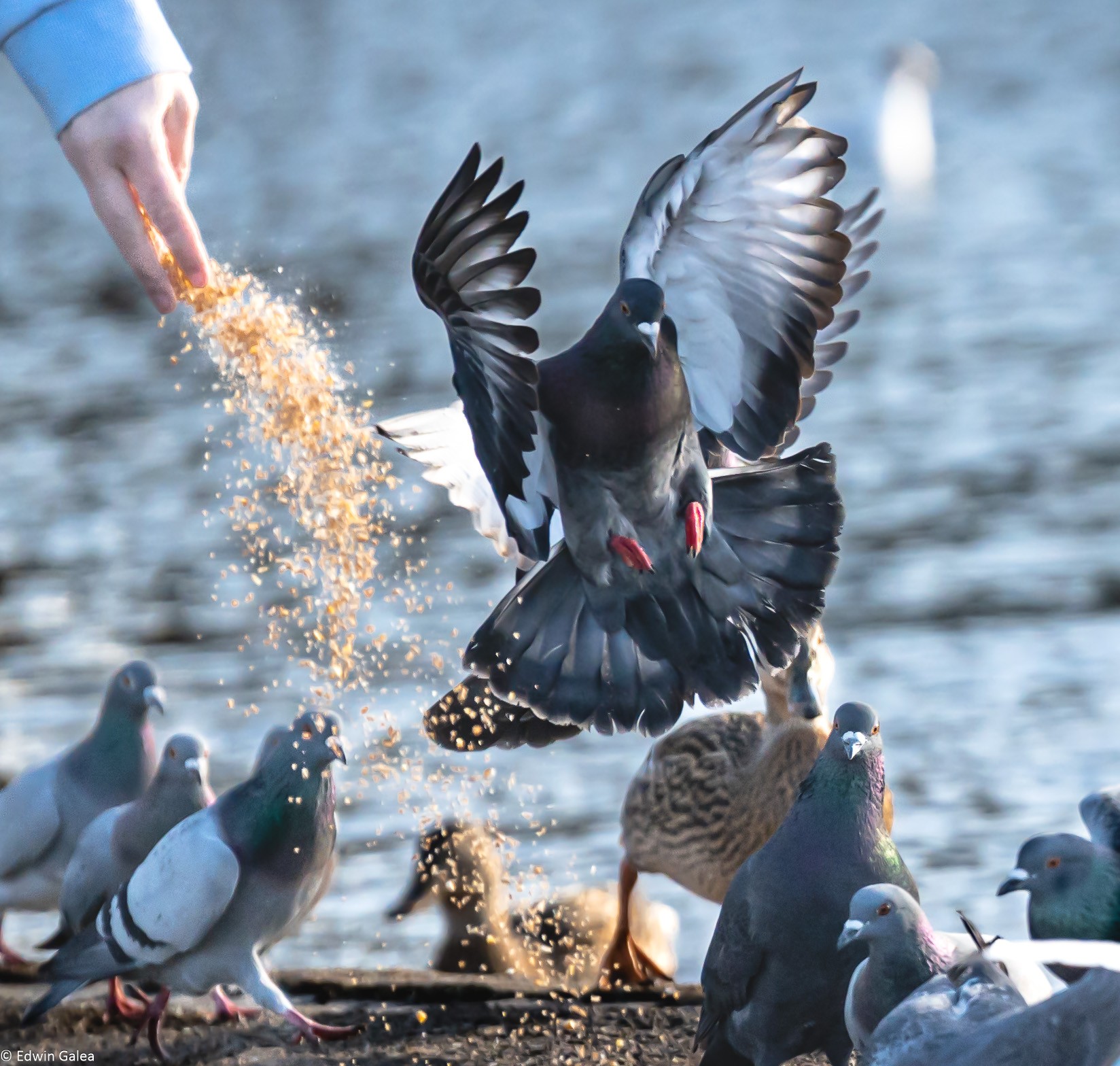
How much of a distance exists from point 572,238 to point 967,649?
265 inches

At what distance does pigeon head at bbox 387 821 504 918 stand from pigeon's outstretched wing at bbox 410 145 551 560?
2632 mm

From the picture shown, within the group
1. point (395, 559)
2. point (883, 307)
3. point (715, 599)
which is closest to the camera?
point (715, 599)

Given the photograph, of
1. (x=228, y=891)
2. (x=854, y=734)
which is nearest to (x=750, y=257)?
(x=854, y=734)

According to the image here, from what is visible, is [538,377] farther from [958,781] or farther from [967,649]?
[967,649]

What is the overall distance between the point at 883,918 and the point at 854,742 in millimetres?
378

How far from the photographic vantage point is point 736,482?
3.41 m

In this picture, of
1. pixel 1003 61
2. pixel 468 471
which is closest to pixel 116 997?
pixel 468 471

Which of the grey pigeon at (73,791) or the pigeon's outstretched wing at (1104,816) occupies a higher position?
the grey pigeon at (73,791)

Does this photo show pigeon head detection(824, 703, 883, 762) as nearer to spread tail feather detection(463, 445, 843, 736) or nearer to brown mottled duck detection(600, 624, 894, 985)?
spread tail feather detection(463, 445, 843, 736)

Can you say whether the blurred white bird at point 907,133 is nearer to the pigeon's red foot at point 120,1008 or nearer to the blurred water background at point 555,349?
the blurred water background at point 555,349

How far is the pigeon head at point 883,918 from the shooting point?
127 inches

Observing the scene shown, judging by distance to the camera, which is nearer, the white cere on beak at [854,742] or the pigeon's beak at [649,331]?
the pigeon's beak at [649,331]

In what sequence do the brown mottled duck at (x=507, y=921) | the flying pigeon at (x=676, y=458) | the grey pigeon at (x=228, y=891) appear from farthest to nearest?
1. the brown mottled duck at (x=507, y=921)
2. the grey pigeon at (x=228, y=891)
3. the flying pigeon at (x=676, y=458)

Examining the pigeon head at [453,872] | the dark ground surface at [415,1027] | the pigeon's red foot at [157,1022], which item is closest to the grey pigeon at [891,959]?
the dark ground surface at [415,1027]
